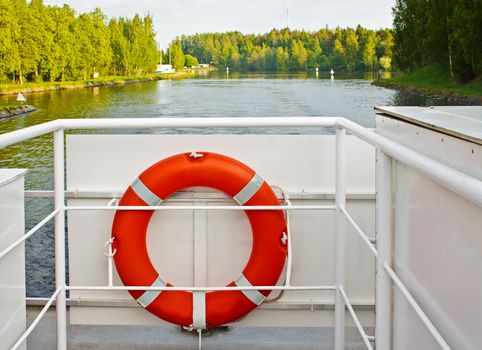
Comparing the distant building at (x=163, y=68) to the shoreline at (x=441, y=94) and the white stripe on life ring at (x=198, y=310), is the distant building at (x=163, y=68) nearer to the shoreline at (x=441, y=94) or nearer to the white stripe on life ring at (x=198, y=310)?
the shoreline at (x=441, y=94)

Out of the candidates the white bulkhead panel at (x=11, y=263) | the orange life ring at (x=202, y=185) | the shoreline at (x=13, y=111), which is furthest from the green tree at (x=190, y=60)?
the white bulkhead panel at (x=11, y=263)

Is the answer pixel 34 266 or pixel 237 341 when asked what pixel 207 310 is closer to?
pixel 237 341

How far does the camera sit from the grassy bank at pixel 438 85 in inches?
1129

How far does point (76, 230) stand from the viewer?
2.07 meters

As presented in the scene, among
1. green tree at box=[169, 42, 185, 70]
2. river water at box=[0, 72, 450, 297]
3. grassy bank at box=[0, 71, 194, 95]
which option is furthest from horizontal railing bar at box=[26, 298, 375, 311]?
green tree at box=[169, 42, 185, 70]

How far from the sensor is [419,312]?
40.4 inches

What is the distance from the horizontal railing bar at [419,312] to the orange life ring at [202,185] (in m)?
0.70

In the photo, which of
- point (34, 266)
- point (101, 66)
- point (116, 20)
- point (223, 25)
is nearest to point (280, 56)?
point (223, 25)

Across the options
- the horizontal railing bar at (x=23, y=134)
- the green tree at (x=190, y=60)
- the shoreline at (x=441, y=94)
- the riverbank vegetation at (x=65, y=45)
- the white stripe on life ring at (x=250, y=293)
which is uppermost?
the green tree at (x=190, y=60)

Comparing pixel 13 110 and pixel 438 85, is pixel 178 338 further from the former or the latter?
pixel 438 85

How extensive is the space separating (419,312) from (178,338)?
45.7 inches

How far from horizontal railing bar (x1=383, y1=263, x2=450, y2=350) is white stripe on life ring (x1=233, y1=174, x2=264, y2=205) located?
696mm

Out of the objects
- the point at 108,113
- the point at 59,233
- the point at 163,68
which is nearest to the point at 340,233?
the point at 59,233

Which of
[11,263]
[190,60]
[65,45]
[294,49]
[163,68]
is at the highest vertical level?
[294,49]
